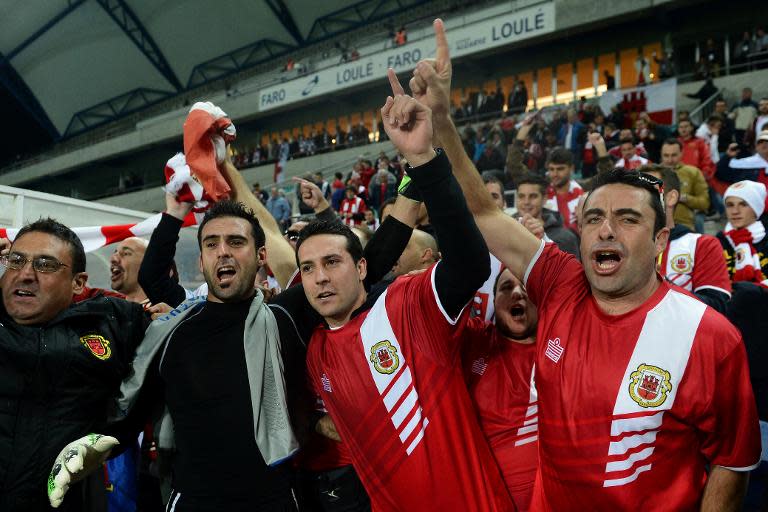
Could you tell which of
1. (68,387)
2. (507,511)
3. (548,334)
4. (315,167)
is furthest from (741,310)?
(315,167)

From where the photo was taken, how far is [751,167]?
19.9 feet

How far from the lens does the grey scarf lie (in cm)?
232

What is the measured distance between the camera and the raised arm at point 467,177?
222 cm

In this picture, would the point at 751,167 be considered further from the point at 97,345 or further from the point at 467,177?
the point at 97,345

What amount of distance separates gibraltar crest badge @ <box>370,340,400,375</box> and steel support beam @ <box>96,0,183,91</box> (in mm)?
29182

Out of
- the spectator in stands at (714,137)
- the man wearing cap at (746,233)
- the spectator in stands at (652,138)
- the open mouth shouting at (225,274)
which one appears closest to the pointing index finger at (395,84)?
the open mouth shouting at (225,274)

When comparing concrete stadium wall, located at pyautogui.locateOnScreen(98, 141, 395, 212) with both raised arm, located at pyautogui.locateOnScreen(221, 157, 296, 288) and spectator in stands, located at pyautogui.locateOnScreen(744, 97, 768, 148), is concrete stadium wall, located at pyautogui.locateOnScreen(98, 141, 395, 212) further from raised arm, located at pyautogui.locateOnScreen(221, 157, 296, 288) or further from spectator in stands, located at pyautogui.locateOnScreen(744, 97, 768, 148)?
raised arm, located at pyautogui.locateOnScreen(221, 157, 296, 288)

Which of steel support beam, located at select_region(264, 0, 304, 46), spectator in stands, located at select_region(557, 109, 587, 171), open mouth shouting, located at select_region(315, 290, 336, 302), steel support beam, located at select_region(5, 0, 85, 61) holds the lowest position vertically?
open mouth shouting, located at select_region(315, 290, 336, 302)

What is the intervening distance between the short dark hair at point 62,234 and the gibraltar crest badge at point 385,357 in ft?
4.66

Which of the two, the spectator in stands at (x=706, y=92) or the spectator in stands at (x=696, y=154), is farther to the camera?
the spectator in stands at (x=706, y=92)

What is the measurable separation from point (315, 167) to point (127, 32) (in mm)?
12802

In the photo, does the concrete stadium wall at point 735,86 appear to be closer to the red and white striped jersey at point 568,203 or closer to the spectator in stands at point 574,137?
the spectator in stands at point 574,137

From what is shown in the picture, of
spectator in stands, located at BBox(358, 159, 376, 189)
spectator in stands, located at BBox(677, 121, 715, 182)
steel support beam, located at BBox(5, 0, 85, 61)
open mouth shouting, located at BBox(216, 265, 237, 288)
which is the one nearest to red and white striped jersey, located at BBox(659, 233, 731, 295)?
open mouth shouting, located at BBox(216, 265, 237, 288)

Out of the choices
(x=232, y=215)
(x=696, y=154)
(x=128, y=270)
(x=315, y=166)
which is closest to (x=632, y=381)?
(x=232, y=215)
